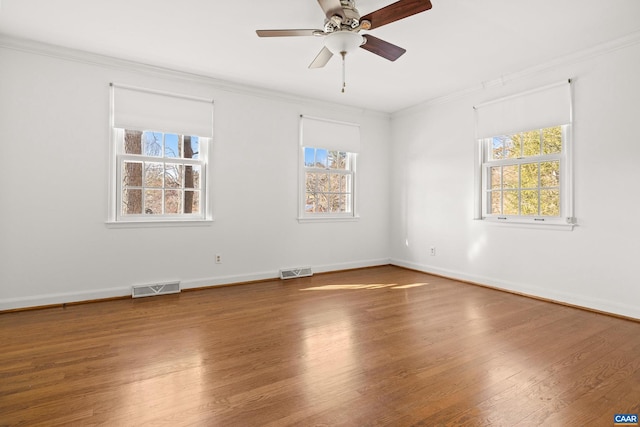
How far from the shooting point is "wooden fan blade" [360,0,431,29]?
216cm

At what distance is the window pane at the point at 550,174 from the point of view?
3.81 m

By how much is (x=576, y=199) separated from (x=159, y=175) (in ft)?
15.3

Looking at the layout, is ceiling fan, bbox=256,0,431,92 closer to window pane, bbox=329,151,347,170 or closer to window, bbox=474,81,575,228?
window, bbox=474,81,575,228

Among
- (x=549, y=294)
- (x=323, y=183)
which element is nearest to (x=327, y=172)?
(x=323, y=183)

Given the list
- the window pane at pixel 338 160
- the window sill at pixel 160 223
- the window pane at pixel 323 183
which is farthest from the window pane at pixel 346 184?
the window sill at pixel 160 223

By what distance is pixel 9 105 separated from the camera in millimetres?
3314

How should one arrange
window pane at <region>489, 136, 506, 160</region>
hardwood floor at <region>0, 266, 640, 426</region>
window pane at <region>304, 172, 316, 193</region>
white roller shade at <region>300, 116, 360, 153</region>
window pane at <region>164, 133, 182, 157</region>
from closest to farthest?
hardwood floor at <region>0, 266, 640, 426</region> < window pane at <region>164, 133, 182, 157</region> < window pane at <region>489, 136, 506, 160</region> < white roller shade at <region>300, 116, 360, 153</region> < window pane at <region>304, 172, 316, 193</region>

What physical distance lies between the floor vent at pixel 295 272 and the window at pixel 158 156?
1.31m

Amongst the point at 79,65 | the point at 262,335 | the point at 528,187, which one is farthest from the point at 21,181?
the point at 528,187

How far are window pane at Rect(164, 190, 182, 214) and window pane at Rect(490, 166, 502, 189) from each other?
4.05m

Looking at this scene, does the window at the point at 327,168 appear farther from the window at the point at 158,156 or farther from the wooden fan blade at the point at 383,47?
the wooden fan blade at the point at 383,47

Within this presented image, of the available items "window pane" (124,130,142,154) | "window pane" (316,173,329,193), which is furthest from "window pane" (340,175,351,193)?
"window pane" (124,130,142,154)

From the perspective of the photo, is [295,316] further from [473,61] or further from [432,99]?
[432,99]

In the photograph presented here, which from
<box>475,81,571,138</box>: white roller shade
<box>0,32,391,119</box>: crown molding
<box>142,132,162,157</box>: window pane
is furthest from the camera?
<box>142,132,162,157</box>: window pane
